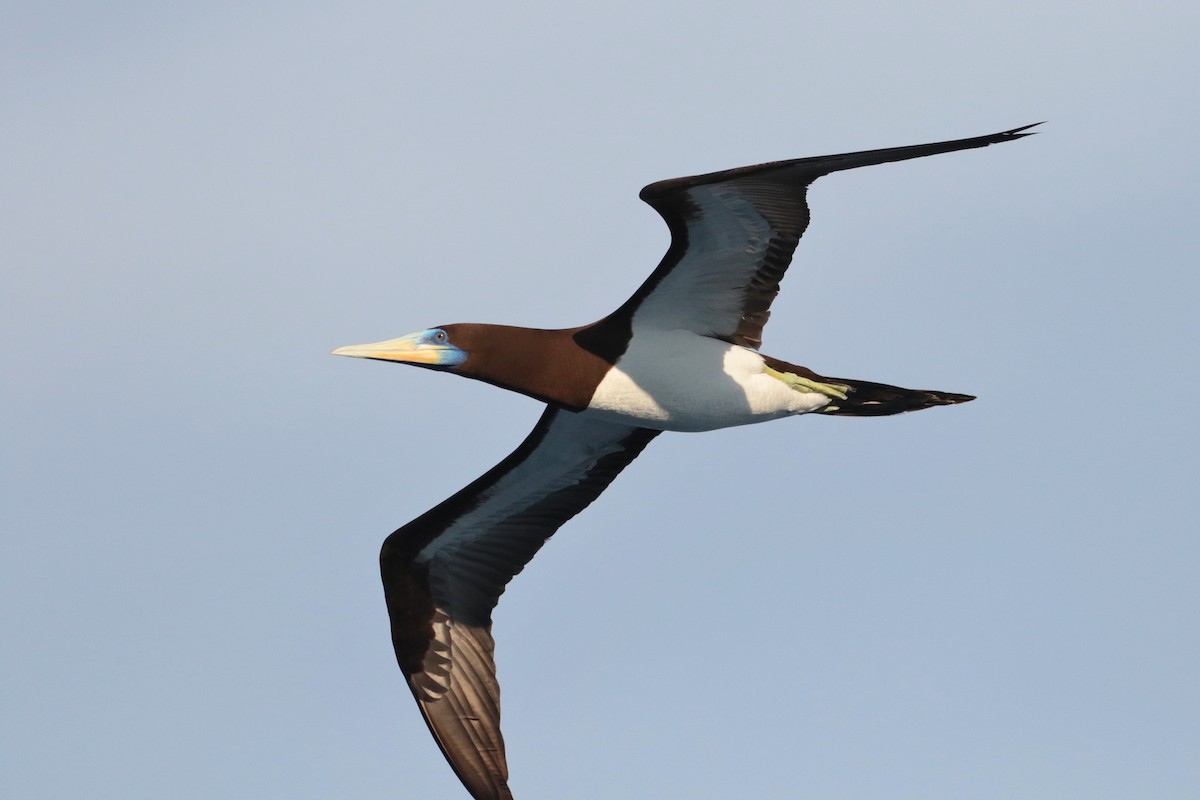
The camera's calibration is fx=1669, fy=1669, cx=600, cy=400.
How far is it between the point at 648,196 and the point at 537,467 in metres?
4.07

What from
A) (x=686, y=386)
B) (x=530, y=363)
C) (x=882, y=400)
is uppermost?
(x=530, y=363)

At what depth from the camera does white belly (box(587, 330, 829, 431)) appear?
1412 centimetres

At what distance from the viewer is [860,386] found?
1490 cm

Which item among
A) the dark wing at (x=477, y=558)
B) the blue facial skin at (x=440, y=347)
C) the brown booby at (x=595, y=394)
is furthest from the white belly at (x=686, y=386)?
the dark wing at (x=477, y=558)

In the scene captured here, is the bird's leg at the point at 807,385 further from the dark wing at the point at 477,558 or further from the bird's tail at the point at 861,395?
the dark wing at the point at 477,558

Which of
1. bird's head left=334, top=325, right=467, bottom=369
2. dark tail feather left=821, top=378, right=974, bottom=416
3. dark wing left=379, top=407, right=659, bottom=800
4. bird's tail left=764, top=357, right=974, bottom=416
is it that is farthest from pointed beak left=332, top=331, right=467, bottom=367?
dark tail feather left=821, top=378, right=974, bottom=416

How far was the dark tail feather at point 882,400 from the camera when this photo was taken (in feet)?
48.9

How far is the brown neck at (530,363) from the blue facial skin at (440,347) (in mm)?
52

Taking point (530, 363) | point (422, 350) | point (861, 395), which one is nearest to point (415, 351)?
point (422, 350)

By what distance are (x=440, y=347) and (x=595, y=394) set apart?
1359 millimetres

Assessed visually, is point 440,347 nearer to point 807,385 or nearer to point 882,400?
point 807,385

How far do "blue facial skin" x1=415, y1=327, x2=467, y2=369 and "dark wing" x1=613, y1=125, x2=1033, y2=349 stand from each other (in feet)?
4.98

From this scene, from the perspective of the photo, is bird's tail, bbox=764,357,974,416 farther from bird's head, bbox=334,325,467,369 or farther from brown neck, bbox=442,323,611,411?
bird's head, bbox=334,325,467,369

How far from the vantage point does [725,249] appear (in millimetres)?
13891
